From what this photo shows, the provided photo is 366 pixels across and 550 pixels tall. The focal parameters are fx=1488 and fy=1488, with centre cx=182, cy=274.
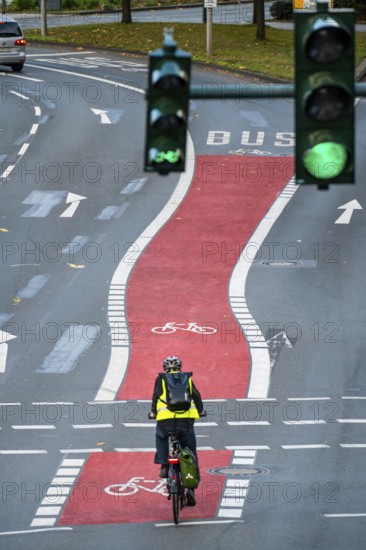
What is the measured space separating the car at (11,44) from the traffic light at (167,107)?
43246mm

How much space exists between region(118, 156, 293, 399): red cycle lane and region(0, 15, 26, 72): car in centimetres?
1517

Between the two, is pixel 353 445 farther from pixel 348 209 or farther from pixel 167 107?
pixel 348 209

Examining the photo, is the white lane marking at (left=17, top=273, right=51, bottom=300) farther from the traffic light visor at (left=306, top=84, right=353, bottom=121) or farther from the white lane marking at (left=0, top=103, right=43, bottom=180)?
the traffic light visor at (left=306, top=84, right=353, bottom=121)

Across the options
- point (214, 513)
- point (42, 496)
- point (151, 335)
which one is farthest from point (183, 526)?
point (151, 335)

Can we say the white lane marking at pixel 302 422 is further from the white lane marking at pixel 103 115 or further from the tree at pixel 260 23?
the tree at pixel 260 23

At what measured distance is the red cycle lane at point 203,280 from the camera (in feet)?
80.8

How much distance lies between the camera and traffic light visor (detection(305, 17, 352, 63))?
1062 cm

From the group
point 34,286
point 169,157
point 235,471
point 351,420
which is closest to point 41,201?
point 34,286

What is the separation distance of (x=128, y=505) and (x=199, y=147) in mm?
24990

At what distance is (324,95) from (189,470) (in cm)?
762

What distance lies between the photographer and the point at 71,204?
36.7m

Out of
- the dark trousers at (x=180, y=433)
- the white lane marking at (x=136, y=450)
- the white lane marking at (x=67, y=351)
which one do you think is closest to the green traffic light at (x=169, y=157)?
the dark trousers at (x=180, y=433)

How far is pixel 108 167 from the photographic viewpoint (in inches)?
1585

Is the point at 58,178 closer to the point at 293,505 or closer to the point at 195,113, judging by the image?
the point at 195,113
